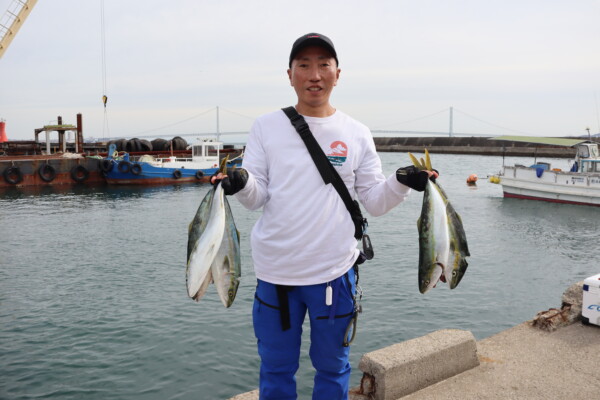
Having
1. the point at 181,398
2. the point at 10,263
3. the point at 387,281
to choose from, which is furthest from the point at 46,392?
the point at 10,263

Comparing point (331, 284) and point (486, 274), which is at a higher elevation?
point (331, 284)

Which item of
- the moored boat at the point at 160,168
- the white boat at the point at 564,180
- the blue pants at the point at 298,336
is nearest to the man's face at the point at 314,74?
the blue pants at the point at 298,336

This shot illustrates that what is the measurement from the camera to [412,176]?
2.50m

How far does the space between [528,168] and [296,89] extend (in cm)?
2666

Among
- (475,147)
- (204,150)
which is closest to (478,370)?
(204,150)

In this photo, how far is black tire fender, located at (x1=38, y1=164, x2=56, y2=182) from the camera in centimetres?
3034

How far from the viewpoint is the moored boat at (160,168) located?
3144cm

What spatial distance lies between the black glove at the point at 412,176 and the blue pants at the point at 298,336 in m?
0.58

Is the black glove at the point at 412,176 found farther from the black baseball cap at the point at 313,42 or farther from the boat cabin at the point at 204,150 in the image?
the boat cabin at the point at 204,150

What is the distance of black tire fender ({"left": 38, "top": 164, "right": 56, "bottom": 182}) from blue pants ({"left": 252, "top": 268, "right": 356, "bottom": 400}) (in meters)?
31.9

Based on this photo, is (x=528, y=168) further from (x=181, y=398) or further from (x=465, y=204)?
(x=181, y=398)

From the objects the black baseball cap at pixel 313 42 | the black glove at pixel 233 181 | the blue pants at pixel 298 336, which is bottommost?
the blue pants at pixel 298 336

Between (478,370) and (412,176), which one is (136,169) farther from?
(412,176)

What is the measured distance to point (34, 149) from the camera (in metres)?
41.4
